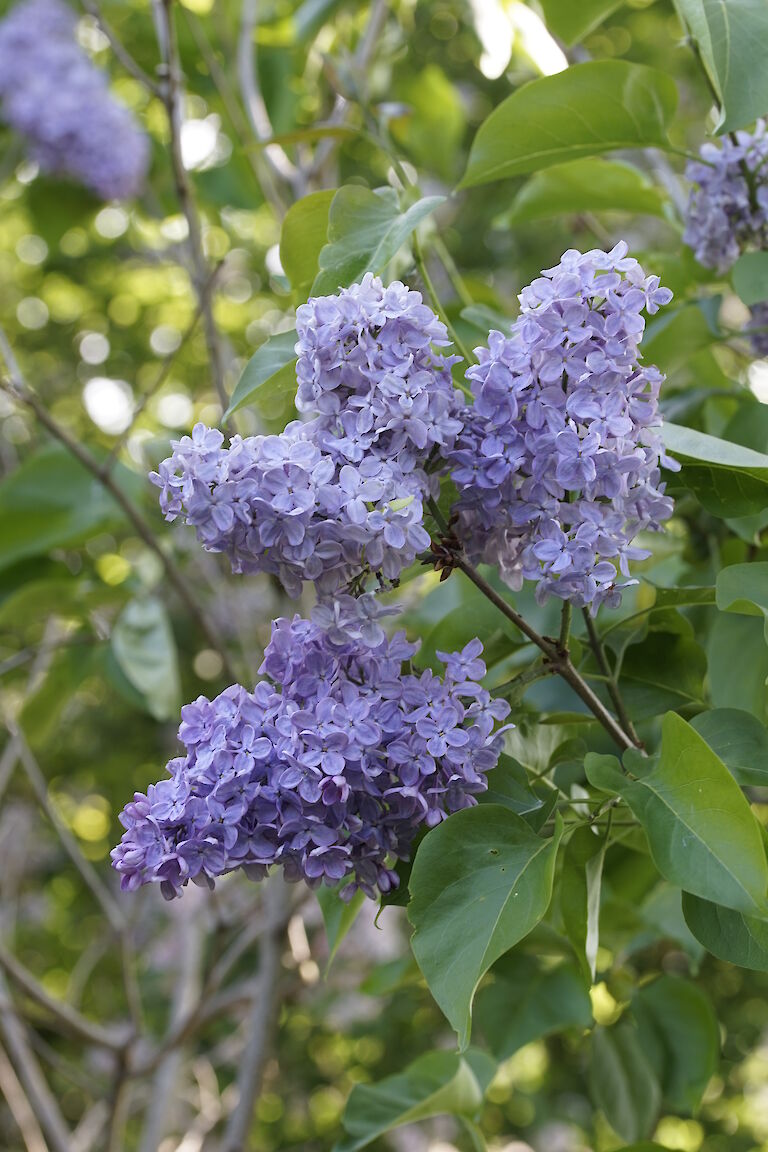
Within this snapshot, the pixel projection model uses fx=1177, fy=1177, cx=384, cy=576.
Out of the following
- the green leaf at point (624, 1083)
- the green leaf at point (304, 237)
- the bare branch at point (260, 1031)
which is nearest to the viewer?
the green leaf at point (304, 237)

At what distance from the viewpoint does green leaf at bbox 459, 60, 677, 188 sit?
75 cm

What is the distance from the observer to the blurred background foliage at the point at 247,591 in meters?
1.02

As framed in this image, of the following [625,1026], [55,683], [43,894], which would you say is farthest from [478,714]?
[43,894]

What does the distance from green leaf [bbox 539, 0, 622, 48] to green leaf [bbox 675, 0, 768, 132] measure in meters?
0.22

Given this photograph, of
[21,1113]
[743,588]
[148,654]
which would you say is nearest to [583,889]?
[743,588]

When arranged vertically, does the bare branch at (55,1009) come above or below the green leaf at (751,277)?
below

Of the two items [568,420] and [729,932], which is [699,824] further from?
[568,420]

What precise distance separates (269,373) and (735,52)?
13.8 inches

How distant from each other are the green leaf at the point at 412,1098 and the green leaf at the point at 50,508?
79 cm

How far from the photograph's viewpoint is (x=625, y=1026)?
3.72 ft

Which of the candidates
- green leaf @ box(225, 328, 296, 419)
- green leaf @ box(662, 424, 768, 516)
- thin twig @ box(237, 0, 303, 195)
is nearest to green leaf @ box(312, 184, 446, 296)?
green leaf @ box(225, 328, 296, 419)

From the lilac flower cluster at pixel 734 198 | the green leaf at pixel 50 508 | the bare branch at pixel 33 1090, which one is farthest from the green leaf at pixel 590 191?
the bare branch at pixel 33 1090

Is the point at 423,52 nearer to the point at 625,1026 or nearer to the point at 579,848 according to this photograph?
the point at 625,1026

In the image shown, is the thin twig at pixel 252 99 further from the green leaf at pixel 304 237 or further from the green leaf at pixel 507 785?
the green leaf at pixel 507 785
